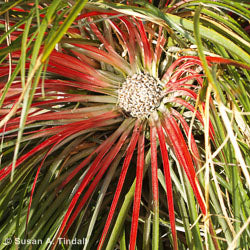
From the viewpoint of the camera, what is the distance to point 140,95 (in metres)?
0.94

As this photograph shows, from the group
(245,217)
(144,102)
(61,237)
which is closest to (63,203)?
(61,237)

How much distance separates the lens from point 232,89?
652 millimetres

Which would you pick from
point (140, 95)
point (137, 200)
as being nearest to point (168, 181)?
point (137, 200)

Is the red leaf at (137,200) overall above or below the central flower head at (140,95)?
below

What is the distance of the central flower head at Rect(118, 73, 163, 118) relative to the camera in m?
0.93

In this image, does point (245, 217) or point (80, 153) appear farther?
point (80, 153)

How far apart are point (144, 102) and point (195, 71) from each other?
0.56ft

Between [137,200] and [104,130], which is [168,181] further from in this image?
[104,130]

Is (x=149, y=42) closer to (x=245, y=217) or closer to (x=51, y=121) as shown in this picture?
(x=51, y=121)

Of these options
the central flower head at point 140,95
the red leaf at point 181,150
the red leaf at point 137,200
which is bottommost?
the red leaf at point 137,200

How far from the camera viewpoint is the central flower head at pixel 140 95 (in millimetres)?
932

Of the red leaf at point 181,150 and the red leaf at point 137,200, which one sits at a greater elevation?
the red leaf at point 181,150

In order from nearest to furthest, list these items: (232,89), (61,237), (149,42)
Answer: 1. (232,89)
2. (61,237)
3. (149,42)

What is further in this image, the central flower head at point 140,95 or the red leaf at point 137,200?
the central flower head at point 140,95
